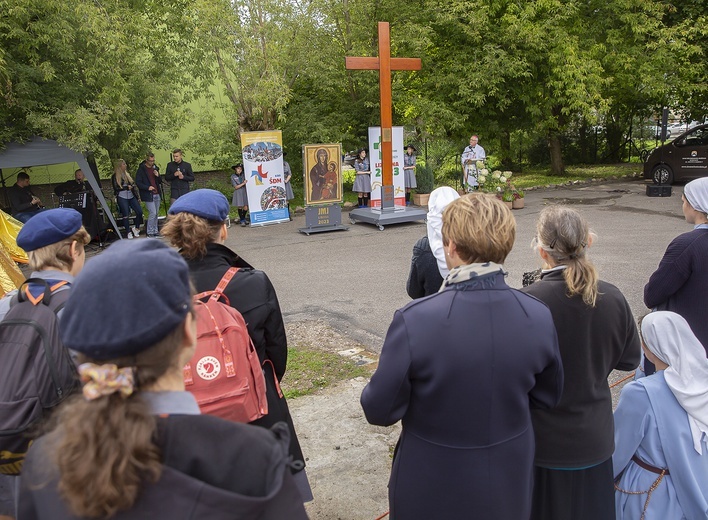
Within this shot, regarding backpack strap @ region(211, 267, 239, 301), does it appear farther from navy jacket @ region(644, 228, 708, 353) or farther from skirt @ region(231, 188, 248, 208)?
skirt @ region(231, 188, 248, 208)

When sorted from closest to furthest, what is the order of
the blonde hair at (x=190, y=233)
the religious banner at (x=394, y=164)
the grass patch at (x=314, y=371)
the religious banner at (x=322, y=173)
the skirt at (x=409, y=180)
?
the blonde hair at (x=190, y=233), the grass patch at (x=314, y=371), the religious banner at (x=322, y=173), the religious banner at (x=394, y=164), the skirt at (x=409, y=180)

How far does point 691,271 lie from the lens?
3.21 meters

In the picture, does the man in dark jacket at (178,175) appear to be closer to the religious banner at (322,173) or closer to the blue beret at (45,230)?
the religious banner at (322,173)

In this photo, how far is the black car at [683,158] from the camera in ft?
53.0

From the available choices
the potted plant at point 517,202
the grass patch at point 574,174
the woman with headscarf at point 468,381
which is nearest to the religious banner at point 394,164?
the potted plant at point 517,202

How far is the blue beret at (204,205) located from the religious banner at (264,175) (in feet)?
36.7

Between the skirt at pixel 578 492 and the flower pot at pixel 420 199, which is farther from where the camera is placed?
the flower pot at pixel 420 199

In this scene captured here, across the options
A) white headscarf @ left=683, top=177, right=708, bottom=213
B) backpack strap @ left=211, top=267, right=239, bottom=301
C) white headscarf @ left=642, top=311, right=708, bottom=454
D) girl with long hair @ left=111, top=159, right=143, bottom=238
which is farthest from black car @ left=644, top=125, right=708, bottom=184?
backpack strap @ left=211, top=267, right=239, bottom=301

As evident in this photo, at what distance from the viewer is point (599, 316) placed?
7.50ft

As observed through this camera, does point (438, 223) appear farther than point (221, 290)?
Yes

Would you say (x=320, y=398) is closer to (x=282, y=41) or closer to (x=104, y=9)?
(x=104, y=9)

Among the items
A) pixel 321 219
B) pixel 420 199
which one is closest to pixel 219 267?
pixel 321 219

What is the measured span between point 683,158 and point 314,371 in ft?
50.3

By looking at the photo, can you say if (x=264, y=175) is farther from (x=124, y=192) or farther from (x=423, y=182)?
(x=423, y=182)
